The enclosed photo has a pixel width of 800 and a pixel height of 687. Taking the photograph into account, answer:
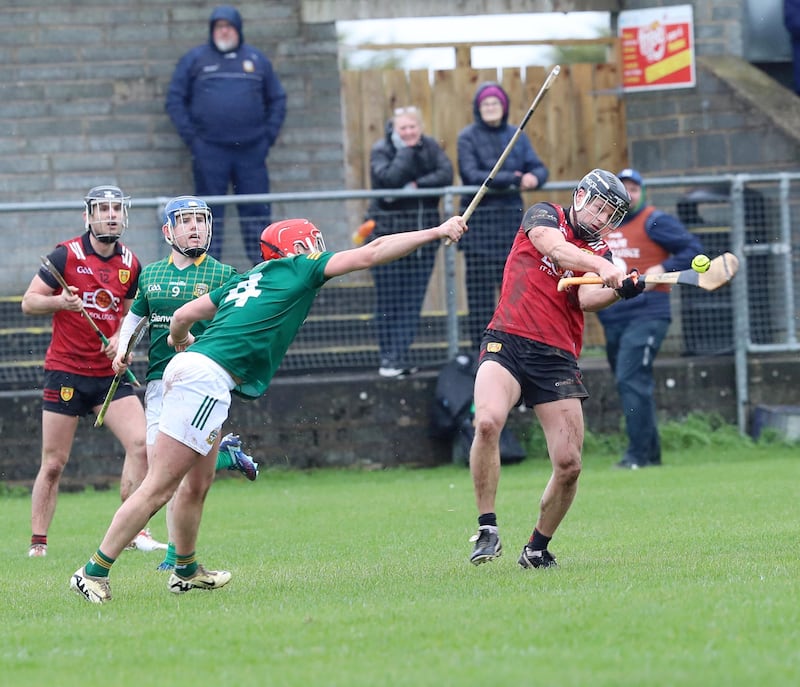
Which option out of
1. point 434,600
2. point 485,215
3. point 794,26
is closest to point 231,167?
point 485,215

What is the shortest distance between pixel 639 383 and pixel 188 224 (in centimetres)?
612

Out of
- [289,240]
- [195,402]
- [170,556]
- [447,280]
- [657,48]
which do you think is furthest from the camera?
[657,48]

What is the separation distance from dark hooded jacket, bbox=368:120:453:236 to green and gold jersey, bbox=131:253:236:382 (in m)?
5.25

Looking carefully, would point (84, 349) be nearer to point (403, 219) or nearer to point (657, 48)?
point (403, 219)

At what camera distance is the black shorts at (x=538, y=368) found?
8203 millimetres

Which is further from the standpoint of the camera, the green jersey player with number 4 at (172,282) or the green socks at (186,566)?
the green jersey player with number 4 at (172,282)

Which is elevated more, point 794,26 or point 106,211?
point 794,26

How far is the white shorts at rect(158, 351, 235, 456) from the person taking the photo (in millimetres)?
7242

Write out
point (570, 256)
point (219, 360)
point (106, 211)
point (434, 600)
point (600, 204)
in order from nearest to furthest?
point (434, 600) → point (219, 360) → point (570, 256) → point (600, 204) → point (106, 211)

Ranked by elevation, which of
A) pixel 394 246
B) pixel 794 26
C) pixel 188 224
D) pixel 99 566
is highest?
pixel 794 26

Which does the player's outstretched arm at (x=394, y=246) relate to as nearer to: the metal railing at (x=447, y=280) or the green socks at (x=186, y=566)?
the green socks at (x=186, y=566)

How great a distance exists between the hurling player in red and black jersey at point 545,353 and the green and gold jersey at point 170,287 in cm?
197

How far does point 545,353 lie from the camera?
27.1ft

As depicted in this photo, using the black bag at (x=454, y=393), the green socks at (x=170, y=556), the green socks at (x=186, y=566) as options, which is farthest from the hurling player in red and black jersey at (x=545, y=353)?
the black bag at (x=454, y=393)
